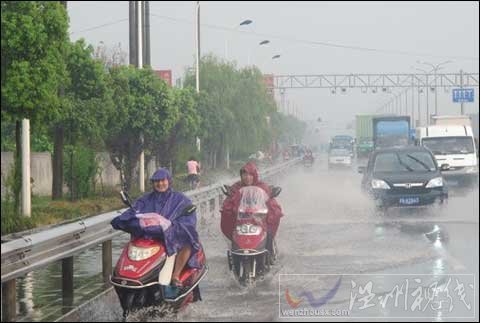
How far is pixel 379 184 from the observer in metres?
26.0

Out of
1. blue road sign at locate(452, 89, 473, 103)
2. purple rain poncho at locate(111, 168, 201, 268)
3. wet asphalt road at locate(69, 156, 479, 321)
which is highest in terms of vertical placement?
blue road sign at locate(452, 89, 473, 103)

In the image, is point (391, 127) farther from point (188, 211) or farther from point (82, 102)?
point (188, 211)

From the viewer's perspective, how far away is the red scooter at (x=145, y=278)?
10.2 m

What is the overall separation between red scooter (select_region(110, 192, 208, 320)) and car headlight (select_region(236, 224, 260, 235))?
2.51m

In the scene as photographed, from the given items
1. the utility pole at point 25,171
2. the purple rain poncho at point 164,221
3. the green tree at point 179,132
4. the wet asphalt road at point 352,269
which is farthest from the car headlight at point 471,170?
the purple rain poncho at point 164,221

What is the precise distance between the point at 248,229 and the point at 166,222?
2.86 metres

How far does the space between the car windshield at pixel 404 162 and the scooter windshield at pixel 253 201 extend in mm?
13367

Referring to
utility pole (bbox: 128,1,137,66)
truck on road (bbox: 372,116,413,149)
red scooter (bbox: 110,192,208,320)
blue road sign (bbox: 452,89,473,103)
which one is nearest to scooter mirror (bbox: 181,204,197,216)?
red scooter (bbox: 110,192,208,320)

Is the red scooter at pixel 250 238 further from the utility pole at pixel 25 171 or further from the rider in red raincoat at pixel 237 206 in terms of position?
the utility pole at pixel 25 171

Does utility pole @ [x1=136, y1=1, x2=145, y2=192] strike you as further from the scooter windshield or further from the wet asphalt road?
the scooter windshield

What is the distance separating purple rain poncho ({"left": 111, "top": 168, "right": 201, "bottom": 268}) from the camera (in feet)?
34.4

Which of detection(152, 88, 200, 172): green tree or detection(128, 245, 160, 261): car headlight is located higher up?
detection(152, 88, 200, 172): green tree

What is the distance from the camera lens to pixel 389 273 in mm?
13703

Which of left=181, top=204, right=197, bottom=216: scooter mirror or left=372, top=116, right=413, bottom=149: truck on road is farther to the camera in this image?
left=372, top=116, right=413, bottom=149: truck on road
